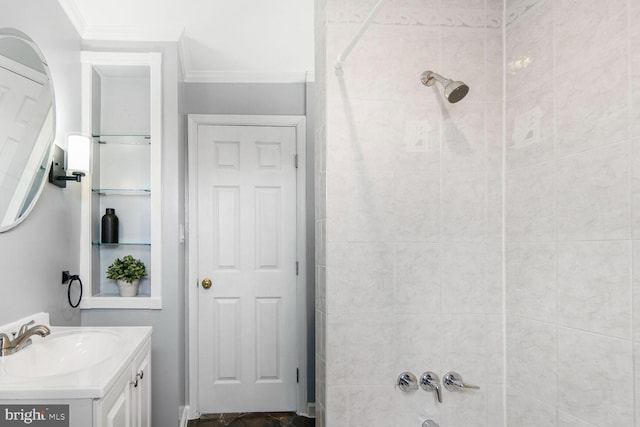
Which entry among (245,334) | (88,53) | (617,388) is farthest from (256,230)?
(617,388)

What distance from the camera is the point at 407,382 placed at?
5.15 feet

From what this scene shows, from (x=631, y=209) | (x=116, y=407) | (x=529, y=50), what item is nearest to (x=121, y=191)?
(x=116, y=407)

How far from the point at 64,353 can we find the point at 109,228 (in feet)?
3.03

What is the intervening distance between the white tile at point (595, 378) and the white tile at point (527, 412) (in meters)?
0.07

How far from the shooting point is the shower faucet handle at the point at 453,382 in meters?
1.59

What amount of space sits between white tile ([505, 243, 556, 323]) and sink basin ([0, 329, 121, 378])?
5.01ft

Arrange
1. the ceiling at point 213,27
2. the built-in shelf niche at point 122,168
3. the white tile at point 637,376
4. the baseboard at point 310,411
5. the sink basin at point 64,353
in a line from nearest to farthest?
1. the white tile at point 637,376
2. the sink basin at point 64,353
3. the ceiling at point 213,27
4. the built-in shelf niche at point 122,168
5. the baseboard at point 310,411

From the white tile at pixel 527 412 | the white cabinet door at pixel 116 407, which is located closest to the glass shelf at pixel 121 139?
the white cabinet door at pixel 116 407

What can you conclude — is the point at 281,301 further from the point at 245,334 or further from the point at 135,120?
the point at 135,120

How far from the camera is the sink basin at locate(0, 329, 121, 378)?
57.7 inches

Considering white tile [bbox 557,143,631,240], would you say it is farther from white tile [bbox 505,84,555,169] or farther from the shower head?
the shower head

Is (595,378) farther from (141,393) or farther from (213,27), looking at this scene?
(213,27)

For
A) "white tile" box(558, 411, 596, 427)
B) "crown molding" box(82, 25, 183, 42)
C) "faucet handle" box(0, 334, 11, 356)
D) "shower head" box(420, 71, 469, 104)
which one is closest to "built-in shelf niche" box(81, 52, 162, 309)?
"crown molding" box(82, 25, 183, 42)

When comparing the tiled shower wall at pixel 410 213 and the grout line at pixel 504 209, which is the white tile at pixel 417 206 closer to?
the tiled shower wall at pixel 410 213
